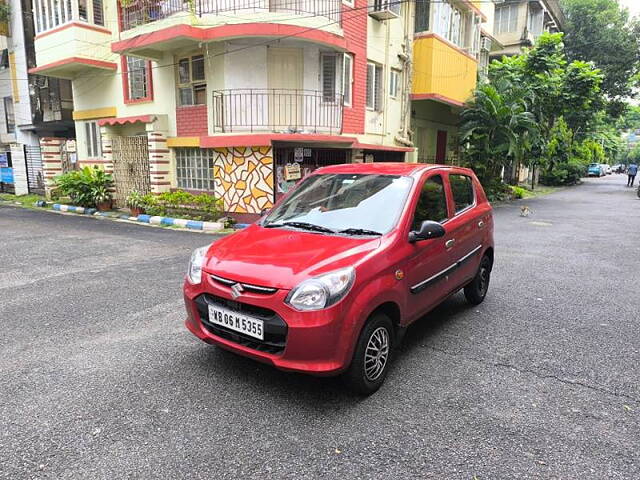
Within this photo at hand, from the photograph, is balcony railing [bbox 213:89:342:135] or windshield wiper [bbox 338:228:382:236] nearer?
windshield wiper [bbox 338:228:382:236]

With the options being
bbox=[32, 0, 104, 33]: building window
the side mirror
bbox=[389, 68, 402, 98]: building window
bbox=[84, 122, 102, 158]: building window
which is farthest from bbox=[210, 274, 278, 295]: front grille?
bbox=[84, 122, 102, 158]: building window

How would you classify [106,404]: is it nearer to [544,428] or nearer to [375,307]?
[375,307]

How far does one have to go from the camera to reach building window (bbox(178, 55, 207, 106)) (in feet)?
41.3

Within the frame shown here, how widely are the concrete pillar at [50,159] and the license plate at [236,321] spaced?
54.1ft

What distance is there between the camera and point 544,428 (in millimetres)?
3045

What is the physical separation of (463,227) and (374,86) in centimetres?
1093

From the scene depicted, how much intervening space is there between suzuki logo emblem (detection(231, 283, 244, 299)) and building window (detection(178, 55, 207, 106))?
10.5 meters

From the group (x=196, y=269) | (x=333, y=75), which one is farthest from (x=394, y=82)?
(x=196, y=269)

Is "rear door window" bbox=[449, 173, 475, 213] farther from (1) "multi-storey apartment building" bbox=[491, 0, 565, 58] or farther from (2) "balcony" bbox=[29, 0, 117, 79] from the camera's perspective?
(1) "multi-storey apartment building" bbox=[491, 0, 565, 58]

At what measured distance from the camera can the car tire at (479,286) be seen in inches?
214

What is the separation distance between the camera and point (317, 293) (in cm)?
305

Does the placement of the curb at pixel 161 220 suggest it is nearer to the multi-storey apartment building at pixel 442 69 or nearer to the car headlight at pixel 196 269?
the car headlight at pixel 196 269

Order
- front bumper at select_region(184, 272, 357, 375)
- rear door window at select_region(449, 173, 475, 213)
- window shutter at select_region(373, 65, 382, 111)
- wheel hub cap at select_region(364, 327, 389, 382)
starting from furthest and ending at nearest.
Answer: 1. window shutter at select_region(373, 65, 382, 111)
2. rear door window at select_region(449, 173, 475, 213)
3. wheel hub cap at select_region(364, 327, 389, 382)
4. front bumper at select_region(184, 272, 357, 375)

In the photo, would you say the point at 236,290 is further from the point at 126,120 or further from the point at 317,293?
the point at 126,120
